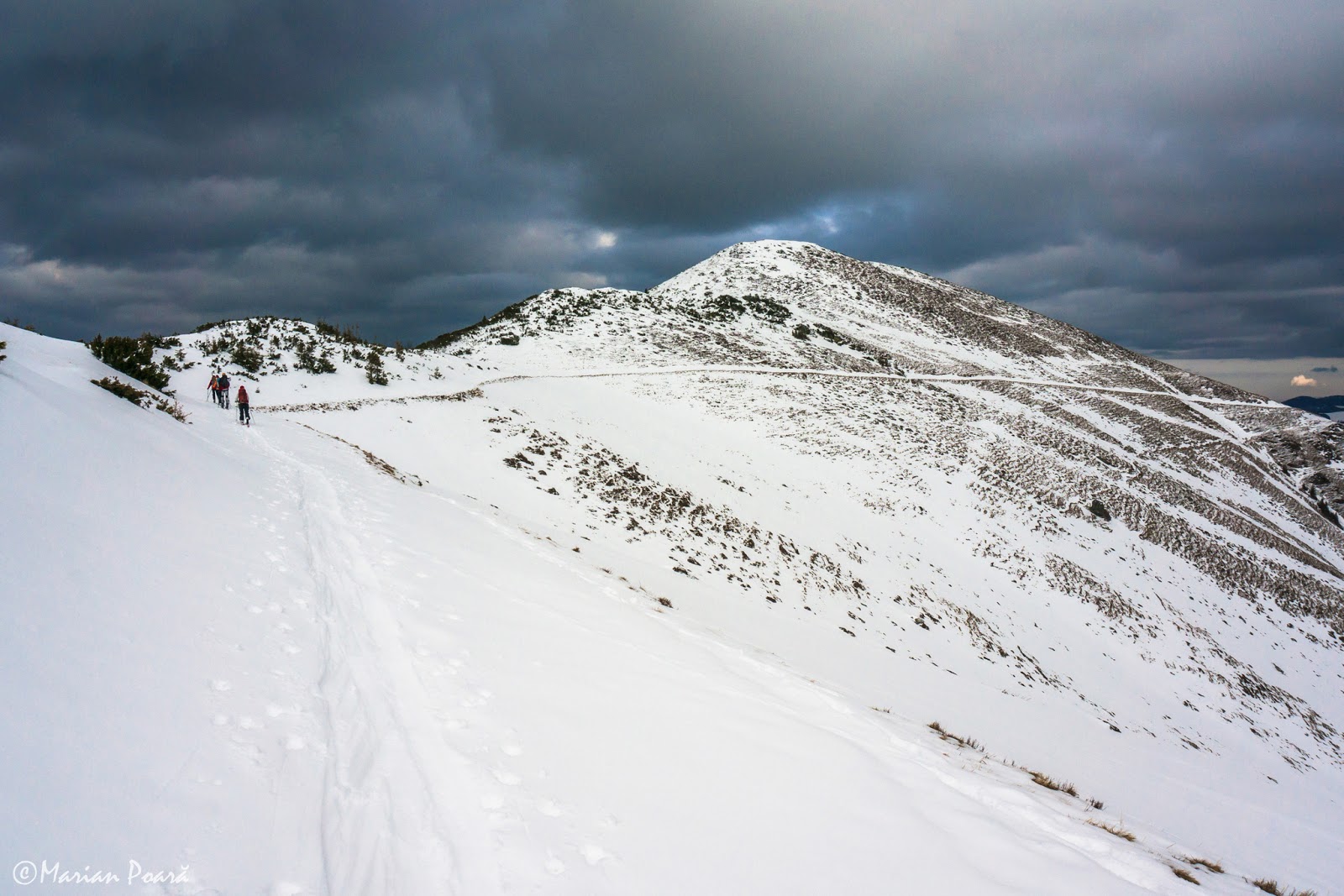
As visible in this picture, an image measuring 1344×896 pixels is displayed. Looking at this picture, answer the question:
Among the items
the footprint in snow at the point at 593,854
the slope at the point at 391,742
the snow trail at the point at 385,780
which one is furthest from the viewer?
the footprint in snow at the point at 593,854

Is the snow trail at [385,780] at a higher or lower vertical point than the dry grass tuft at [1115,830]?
higher

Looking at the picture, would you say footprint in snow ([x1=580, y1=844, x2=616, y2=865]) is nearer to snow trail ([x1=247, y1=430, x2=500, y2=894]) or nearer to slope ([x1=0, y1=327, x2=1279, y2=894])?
slope ([x1=0, y1=327, x2=1279, y2=894])

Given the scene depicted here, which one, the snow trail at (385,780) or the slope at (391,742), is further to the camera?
the snow trail at (385,780)

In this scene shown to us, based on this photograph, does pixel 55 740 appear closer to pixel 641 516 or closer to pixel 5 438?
pixel 5 438

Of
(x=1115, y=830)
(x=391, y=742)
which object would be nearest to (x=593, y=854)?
(x=391, y=742)

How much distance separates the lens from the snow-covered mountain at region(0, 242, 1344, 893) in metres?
3.46

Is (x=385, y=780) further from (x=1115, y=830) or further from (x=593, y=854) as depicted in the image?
(x=1115, y=830)

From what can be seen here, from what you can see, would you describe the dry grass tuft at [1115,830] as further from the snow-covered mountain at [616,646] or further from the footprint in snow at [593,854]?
the footprint in snow at [593,854]

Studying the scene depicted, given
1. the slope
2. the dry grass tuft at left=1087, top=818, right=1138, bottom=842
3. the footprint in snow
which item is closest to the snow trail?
the slope

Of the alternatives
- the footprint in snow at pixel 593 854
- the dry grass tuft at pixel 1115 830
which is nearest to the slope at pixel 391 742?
the footprint in snow at pixel 593 854

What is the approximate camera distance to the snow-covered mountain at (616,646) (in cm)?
346

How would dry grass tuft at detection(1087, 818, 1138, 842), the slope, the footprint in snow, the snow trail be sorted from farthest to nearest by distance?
dry grass tuft at detection(1087, 818, 1138, 842) < the footprint in snow < the snow trail < the slope

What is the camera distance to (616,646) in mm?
7477

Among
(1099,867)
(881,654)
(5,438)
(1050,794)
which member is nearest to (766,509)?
(881,654)
